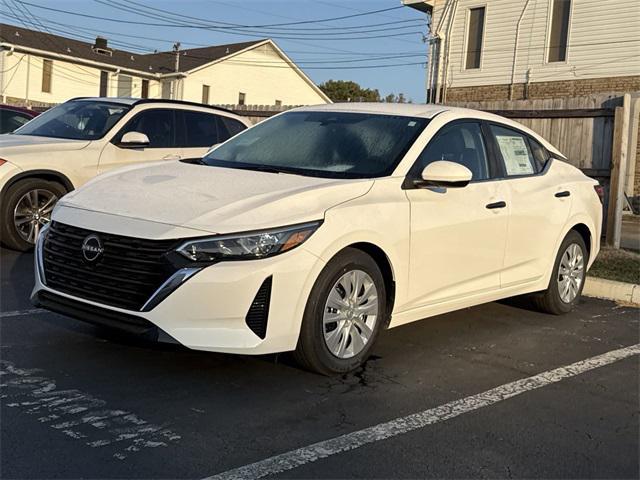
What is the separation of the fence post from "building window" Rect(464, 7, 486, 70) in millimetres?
11556

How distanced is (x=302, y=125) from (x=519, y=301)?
9.31 ft

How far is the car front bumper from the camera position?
13.5ft

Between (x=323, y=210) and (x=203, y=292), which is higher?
(x=323, y=210)

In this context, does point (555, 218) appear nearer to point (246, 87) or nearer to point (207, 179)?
point (207, 179)

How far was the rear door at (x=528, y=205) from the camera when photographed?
238 inches

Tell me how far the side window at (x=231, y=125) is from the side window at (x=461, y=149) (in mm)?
4660

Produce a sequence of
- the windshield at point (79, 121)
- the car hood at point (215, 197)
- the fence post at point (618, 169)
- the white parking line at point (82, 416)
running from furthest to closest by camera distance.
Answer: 1. the fence post at point (618, 169)
2. the windshield at point (79, 121)
3. the car hood at point (215, 197)
4. the white parking line at point (82, 416)

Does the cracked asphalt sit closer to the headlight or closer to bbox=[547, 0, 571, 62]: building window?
the headlight

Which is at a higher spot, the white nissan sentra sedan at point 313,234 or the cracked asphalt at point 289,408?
the white nissan sentra sedan at point 313,234

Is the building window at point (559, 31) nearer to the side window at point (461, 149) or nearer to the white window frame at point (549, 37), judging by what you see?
the white window frame at point (549, 37)

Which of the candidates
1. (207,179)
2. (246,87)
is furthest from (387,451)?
(246,87)

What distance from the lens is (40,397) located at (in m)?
4.05

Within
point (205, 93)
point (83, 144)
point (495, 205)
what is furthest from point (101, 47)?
point (495, 205)

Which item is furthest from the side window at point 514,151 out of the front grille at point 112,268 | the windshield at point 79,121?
the windshield at point 79,121
